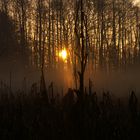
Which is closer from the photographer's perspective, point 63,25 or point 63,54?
point 63,25

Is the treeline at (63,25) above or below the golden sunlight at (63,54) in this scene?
above

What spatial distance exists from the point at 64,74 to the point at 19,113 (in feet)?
75.2

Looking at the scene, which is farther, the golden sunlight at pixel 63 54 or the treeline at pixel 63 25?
the golden sunlight at pixel 63 54

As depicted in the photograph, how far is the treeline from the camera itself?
27797 mm

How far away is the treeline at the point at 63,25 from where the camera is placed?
1094 inches

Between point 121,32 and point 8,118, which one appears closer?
point 8,118

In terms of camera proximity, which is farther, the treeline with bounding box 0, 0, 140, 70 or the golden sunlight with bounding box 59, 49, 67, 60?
the golden sunlight with bounding box 59, 49, 67, 60

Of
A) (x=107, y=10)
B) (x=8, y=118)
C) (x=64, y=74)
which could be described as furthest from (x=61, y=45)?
(x=8, y=118)

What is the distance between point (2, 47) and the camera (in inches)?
991

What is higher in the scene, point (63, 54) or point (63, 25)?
point (63, 25)

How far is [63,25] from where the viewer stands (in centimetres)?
2803

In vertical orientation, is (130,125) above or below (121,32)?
below

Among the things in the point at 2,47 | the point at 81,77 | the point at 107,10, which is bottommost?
the point at 81,77

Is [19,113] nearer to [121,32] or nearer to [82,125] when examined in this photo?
[82,125]
